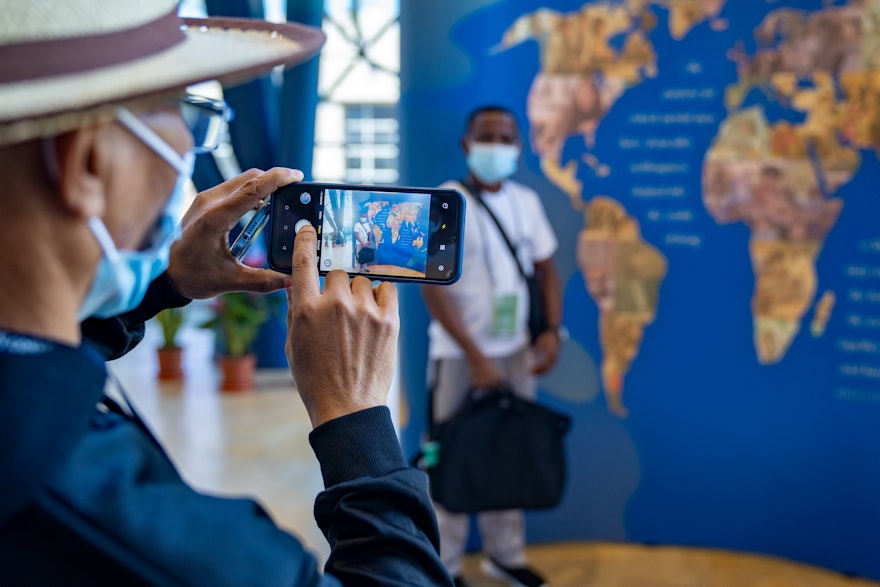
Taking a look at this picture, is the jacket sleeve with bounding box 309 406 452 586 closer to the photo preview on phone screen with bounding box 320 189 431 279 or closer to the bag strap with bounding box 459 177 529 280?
the photo preview on phone screen with bounding box 320 189 431 279

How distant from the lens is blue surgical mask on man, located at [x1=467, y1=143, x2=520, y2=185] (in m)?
2.82

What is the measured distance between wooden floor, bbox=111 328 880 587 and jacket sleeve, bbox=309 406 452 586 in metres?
2.43

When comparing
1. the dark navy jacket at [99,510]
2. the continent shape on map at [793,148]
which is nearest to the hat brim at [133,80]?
the dark navy jacket at [99,510]

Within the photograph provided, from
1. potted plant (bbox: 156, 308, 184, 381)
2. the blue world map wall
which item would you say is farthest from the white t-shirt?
potted plant (bbox: 156, 308, 184, 381)

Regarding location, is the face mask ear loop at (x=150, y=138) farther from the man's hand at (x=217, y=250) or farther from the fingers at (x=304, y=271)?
the man's hand at (x=217, y=250)

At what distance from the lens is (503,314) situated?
2.84 metres

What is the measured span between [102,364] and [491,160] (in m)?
2.28

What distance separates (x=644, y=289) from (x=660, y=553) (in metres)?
1.04

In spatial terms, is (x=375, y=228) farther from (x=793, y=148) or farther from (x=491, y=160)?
(x=793, y=148)

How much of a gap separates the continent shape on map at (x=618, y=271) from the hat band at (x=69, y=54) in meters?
2.56

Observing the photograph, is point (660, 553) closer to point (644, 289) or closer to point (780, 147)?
point (644, 289)

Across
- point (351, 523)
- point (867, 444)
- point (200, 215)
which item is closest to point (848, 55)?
point (867, 444)

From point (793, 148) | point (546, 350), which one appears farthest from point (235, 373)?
point (793, 148)

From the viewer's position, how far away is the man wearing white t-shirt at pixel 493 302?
278 centimetres
